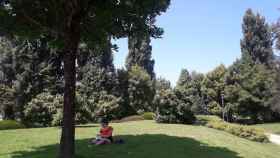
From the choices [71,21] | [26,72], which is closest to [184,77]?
[26,72]

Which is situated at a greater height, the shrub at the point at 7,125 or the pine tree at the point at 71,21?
the pine tree at the point at 71,21

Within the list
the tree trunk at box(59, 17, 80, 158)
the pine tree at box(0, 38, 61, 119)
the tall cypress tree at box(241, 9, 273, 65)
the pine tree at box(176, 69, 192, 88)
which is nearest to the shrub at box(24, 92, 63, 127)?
the pine tree at box(0, 38, 61, 119)

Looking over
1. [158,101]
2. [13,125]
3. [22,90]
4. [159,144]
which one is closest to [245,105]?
[158,101]

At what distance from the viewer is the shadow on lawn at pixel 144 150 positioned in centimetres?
1416

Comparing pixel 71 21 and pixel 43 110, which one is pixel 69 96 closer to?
pixel 71 21

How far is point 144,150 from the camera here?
15.0 metres

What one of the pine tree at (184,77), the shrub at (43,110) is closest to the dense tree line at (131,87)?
the shrub at (43,110)

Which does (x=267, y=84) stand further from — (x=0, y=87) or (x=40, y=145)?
(x=40, y=145)

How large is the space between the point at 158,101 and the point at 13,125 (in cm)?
1132

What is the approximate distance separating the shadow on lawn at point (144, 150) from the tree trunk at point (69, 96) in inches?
34.8

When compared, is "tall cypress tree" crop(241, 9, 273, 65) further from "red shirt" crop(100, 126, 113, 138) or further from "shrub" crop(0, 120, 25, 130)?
"red shirt" crop(100, 126, 113, 138)

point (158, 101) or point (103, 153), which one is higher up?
point (158, 101)

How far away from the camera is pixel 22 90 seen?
1597 inches

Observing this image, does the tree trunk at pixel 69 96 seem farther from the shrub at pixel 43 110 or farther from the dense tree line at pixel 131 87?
the shrub at pixel 43 110
